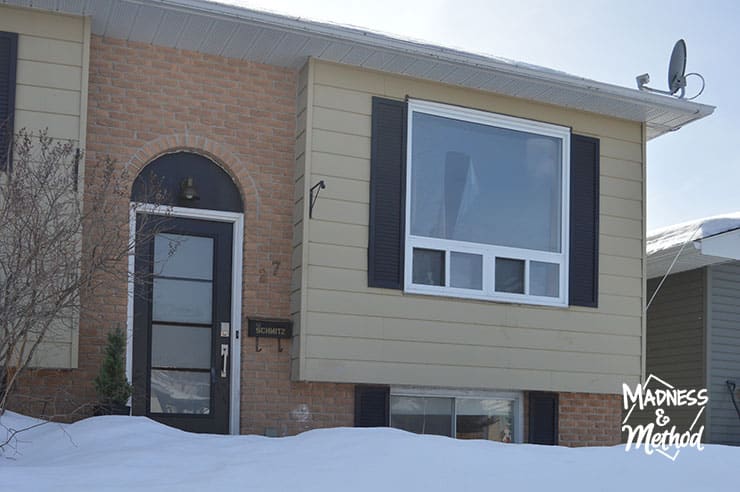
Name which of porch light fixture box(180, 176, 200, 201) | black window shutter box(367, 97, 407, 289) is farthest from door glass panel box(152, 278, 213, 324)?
black window shutter box(367, 97, 407, 289)

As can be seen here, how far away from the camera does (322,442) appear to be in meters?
6.62

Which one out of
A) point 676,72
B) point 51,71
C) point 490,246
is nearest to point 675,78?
point 676,72

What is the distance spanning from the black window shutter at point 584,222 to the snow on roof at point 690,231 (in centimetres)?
248

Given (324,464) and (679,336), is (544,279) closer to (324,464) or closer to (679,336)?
(324,464)

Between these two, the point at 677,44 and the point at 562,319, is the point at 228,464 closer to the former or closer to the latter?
the point at 562,319

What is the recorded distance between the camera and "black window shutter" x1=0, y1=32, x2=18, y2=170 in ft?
26.1

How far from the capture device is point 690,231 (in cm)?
1240

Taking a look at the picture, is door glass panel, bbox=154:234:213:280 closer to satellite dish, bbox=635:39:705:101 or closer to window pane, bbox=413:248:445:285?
window pane, bbox=413:248:445:285

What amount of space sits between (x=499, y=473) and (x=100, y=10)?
4711 mm

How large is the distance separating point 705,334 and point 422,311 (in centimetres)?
607

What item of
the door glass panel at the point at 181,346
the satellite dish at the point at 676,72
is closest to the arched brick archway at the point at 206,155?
the door glass panel at the point at 181,346

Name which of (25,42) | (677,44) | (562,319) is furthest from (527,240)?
(25,42)

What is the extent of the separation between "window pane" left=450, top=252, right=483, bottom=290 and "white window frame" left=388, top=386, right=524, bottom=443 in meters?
1.00

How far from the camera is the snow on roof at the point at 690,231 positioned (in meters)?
11.9
